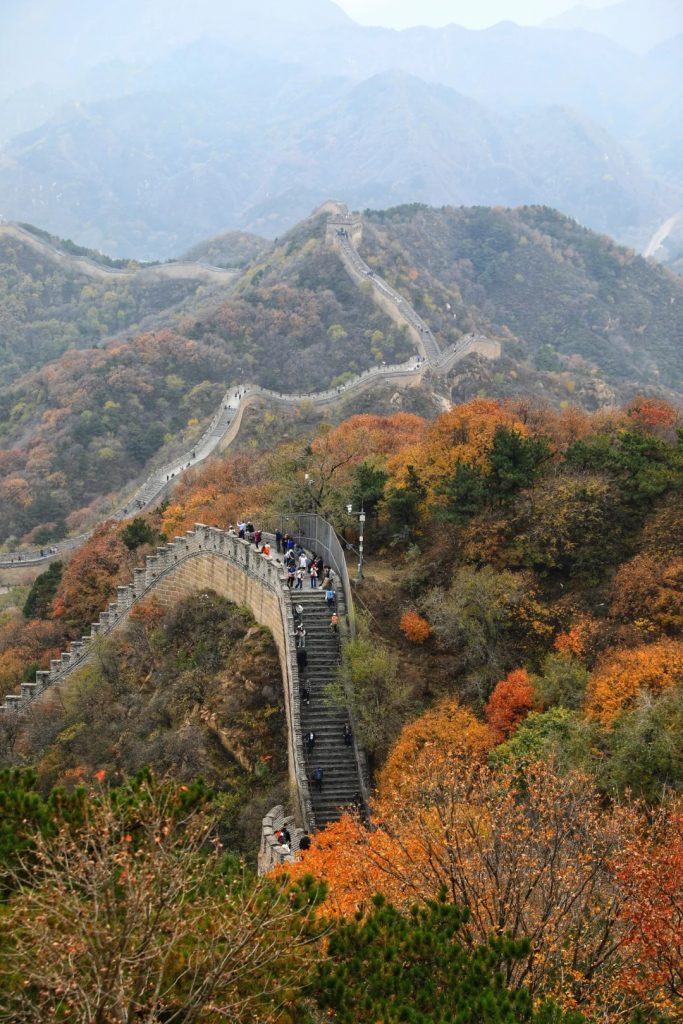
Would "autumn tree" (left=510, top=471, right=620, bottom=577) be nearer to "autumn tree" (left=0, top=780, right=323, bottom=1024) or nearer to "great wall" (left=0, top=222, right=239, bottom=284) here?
"autumn tree" (left=0, top=780, right=323, bottom=1024)

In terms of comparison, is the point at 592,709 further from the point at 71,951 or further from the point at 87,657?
the point at 87,657

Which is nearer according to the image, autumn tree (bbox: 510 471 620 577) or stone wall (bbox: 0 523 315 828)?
stone wall (bbox: 0 523 315 828)

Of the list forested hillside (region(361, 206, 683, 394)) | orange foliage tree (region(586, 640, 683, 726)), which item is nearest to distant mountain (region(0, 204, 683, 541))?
forested hillside (region(361, 206, 683, 394))

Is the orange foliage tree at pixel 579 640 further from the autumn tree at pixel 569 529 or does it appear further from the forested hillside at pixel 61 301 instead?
the forested hillside at pixel 61 301

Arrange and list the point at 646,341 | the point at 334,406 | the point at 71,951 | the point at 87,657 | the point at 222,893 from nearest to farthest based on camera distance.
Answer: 1. the point at 71,951
2. the point at 222,893
3. the point at 87,657
4. the point at 334,406
5. the point at 646,341

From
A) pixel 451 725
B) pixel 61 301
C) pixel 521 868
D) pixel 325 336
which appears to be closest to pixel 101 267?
pixel 61 301

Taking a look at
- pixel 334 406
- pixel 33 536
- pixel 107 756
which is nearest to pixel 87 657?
pixel 107 756
